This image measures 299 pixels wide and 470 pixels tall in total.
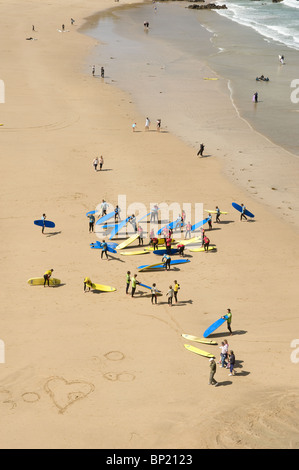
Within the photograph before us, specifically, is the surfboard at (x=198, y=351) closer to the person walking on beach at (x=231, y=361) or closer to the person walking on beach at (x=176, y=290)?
the person walking on beach at (x=231, y=361)

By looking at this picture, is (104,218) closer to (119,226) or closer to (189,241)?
(119,226)

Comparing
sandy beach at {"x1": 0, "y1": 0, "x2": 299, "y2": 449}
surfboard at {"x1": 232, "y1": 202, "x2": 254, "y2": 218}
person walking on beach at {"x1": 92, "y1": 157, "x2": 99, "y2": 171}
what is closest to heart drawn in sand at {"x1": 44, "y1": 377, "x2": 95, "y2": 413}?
sandy beach at {"x1": 0, "y1": 0, "x2": 299, "y2": 449}

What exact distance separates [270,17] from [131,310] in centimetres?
8203

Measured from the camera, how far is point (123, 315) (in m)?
20.4

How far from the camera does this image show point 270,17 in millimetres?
90375

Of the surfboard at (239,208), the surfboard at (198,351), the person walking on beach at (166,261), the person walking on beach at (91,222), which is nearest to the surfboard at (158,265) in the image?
the person walking on beach at (166,261)

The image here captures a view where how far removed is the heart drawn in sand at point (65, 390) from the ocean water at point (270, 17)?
6223 cm

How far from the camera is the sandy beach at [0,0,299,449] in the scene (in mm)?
14977

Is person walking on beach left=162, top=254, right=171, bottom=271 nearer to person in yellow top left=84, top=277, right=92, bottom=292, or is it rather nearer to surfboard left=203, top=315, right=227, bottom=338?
person in yellow top left=84, top=277, right=92, bottom=292

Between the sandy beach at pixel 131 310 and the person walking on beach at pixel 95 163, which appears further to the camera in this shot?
the person walking on beach at pixel 95 163

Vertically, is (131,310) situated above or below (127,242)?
below

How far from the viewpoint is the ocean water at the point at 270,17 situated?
7600 centimetres

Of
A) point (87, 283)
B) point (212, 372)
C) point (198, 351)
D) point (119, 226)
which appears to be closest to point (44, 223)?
point (119, 226)

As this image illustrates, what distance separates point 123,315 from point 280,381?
20.6 feet
